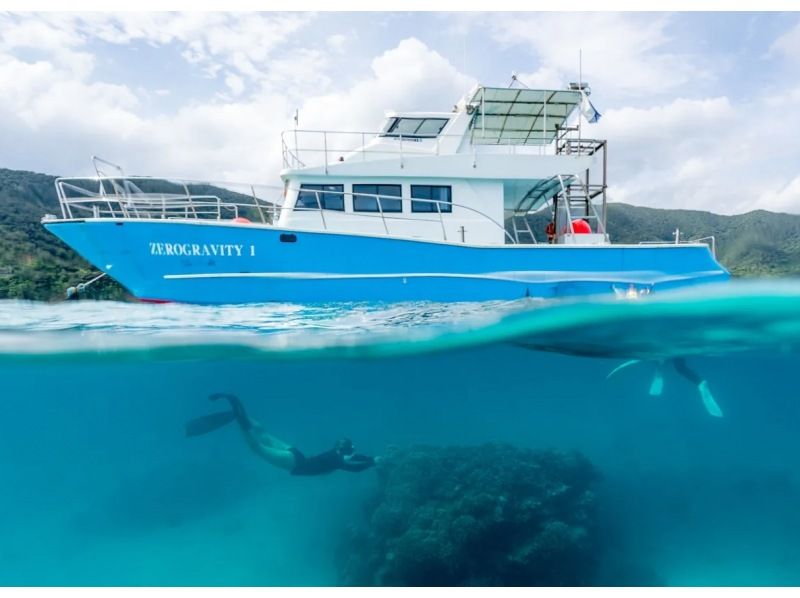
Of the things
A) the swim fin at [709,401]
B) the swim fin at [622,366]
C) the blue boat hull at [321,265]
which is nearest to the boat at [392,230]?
the blue boat hull at [321,265]

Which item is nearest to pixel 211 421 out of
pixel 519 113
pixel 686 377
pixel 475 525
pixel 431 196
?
pixel 475 525

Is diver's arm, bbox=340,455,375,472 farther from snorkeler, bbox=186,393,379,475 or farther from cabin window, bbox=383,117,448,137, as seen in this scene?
cabin window, bbox=383,117,448,137

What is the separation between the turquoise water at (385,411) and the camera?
884cm

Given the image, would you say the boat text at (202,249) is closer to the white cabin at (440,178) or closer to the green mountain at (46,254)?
the white cabin at (440,178)

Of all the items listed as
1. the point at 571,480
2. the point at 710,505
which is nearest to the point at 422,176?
the point at 571,480

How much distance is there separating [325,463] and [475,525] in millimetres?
3957

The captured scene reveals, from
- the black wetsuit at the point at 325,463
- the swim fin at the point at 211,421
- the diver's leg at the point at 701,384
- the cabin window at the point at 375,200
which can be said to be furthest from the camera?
the diver's leg at the point at 701,384

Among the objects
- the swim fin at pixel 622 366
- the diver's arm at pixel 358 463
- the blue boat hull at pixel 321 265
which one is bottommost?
the diver's arm at pixel 358 463

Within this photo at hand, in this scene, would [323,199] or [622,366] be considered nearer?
[323,199]

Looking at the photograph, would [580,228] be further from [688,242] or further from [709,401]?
[709,401]

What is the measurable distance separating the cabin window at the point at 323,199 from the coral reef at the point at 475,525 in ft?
20.0

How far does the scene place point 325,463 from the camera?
33.0 feet

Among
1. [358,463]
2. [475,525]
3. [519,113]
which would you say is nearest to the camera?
[475,525]

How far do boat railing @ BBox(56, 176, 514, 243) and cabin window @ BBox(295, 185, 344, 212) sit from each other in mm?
26
